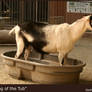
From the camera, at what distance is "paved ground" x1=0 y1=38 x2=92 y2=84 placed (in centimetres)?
425

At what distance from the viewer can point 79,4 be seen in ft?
28.0

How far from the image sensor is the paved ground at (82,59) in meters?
4.25

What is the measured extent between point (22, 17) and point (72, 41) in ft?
15.2

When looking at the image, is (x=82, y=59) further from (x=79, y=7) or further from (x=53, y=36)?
(x=79, y=7)

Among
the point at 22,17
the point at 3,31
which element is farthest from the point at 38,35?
the point at 22,17

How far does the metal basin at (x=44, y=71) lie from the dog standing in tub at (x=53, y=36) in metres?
0.23

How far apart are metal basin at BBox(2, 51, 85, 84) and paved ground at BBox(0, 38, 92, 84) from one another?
125mm

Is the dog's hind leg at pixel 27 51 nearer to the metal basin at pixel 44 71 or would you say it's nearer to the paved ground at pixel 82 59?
the metal basin at pixel 44 71

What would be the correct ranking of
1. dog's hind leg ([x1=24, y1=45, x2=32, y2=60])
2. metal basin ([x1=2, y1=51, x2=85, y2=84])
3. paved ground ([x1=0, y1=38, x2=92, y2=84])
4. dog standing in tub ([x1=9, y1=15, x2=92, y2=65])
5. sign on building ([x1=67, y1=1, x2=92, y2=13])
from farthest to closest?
sign on building ([x1=67, y1=1, x2=92, y2=13])
dog's hind leg ([x1=24, y1=45, x2=32, y2=60])
paved ground ([x1=0, y1=38, x2=92, y2=84])
dog standing in tub ([x1=9, y1=15, x2=92, y2=65])
metal basin ([x1=2, y1=51, x2=85, y2=84])

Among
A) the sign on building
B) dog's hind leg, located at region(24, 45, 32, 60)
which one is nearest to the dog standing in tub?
dog's hind leg, located at region(24, 45, 32, 60)

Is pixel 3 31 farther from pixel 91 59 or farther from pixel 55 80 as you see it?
pixel 55 80

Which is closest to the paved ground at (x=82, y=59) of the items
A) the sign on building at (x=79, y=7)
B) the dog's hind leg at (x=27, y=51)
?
the dog's hind leg at (x=27, y=51)

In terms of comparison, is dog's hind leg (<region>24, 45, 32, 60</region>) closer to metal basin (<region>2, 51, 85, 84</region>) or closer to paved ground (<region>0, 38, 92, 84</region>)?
metal basin (<region>2, 51, 85, 84</region>)

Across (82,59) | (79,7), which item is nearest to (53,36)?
(82,59)
